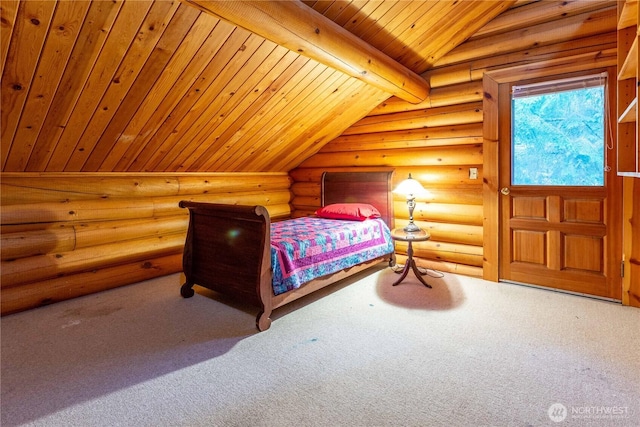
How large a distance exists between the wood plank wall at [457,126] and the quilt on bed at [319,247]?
0.69 meters

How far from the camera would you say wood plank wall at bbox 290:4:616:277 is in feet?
10.7

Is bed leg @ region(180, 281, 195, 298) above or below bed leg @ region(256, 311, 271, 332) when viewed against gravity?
above

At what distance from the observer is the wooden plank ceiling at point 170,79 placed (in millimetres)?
2205

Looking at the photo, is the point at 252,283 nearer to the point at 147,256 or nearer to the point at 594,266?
the point at 147,256

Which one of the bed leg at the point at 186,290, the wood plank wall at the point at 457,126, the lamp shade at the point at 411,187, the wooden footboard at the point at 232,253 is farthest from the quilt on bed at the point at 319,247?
the bed leg at the point at 186,290

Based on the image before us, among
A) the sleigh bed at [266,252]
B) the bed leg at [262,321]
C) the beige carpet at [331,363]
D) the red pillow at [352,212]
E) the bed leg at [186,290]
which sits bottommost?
the beige carpet at [331,363]

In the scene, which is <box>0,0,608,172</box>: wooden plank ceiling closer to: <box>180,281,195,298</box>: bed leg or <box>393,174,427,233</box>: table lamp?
<box>393,174,427,233</box>: table lamp

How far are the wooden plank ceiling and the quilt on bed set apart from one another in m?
1.25

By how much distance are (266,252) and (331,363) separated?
928 millimetres

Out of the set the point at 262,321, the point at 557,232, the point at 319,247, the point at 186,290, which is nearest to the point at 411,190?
the point at 319,247

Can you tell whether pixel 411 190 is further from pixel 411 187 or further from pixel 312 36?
pixel 312 36

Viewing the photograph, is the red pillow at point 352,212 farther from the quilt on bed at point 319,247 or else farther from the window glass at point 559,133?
the window glass at point 559,133

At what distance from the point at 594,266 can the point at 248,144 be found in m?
3.75

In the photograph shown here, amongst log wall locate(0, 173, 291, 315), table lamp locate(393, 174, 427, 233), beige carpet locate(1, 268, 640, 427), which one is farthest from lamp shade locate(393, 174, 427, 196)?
log wall locate(0, 173, 291, 315)
